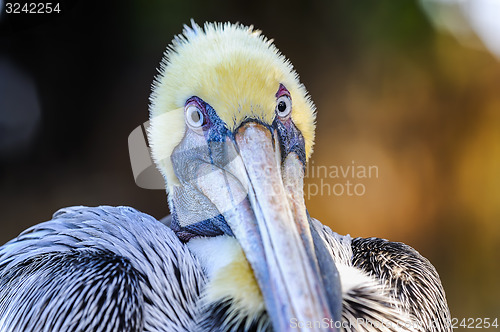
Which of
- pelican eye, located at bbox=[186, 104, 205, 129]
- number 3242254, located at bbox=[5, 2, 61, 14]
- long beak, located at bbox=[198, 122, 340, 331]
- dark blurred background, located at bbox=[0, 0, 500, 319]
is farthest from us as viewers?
dark blurred background, located at bbox=[0, 0, 500, 319]

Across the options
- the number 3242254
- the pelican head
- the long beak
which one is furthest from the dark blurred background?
the long beak

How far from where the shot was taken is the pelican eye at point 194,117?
0.68 meters

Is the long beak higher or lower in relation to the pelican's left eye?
lower

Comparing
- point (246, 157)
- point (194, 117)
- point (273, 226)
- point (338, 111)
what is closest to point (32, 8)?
point (194, 117)

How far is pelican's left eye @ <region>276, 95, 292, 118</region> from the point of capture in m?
0.69

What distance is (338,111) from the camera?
4.97 ft

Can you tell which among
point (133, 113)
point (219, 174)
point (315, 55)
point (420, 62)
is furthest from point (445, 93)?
point (219, 174)

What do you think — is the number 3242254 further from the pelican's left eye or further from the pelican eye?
the pelican's left eye

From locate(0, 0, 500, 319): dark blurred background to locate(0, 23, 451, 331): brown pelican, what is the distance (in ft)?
1.79

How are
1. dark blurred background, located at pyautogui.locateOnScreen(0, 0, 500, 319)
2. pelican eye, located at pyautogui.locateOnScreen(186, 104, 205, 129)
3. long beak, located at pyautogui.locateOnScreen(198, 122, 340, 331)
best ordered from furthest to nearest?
1. dark blurred background, located at pyautogui.locateOnScreen(0, 0, 500, 319)
2. pelican eye, located at pyautogui.locateOnScreen(186, 104, 205, 129)
3. long beak, located at pyautogui.locateOnScreen(198, 122, 340, 331)

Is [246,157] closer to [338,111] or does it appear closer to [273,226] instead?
[273,226]

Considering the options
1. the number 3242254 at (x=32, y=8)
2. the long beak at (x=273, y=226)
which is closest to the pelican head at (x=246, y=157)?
the long beak at (x=273, y=226)

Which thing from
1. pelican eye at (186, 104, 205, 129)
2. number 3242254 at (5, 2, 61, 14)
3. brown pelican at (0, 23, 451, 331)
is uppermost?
number 3242254 at (5, 2, 61, 14)

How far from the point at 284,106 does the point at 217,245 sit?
0.84 ft
